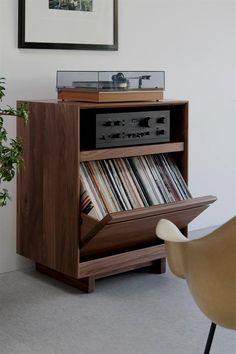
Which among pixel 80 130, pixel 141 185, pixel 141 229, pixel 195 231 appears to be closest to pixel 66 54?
pixel 80 130

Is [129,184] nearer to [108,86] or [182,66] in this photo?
[108,86]

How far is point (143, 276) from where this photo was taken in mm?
3861

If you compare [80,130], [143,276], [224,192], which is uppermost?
[80,130]

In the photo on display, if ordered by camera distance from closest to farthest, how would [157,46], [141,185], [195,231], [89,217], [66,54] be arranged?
[89,217], [141,185], [66,54], [157,46], [195,231]

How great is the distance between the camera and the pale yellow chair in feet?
6.36

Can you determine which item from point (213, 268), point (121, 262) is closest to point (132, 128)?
point (121, 262)

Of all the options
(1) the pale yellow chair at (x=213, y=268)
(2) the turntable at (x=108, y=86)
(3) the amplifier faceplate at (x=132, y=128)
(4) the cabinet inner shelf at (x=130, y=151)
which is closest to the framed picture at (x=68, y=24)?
(2) the turntable at (x=108, y=86)

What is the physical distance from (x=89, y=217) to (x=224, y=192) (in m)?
2.00

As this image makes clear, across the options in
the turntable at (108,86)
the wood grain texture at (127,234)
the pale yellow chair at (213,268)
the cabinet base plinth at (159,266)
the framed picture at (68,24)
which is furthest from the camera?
the cabinet base plinth at (159,266)

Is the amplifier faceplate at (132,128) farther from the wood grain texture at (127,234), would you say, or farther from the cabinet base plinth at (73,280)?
the cabinet base plinth at (73,280)

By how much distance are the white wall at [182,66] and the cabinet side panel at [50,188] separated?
15 cm

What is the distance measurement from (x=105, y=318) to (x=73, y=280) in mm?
497

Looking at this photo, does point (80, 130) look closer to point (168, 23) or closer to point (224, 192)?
point (168, 23)

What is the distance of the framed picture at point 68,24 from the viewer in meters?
3.79
